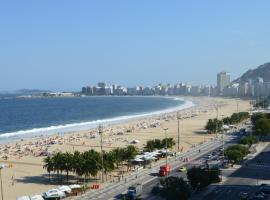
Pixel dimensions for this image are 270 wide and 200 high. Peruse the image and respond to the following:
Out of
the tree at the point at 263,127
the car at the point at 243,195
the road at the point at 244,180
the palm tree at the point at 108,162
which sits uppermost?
the tree at the point at 263,127

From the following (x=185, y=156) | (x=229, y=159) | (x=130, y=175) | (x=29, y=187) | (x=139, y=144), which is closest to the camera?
(x=29, y=187)

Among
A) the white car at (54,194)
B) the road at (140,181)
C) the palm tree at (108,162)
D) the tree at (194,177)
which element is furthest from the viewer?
the palm tree at (108,162)

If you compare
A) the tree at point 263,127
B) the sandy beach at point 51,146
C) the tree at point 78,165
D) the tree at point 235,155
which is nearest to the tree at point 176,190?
the tree at point 78,165

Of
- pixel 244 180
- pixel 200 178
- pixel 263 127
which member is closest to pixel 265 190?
pixel 200 178

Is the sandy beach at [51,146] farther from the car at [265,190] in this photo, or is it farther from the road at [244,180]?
the car at [265,190]

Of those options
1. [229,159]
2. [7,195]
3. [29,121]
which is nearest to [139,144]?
[229,159]

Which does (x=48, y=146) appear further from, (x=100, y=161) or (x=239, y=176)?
(x=239, y=176)

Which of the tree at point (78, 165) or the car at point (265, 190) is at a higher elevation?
the tree at point (78, 165)

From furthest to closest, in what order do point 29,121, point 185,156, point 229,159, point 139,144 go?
point 29,121, point 139,144, point 185,156, point 229,159

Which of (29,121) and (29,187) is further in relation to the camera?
(29,121)
